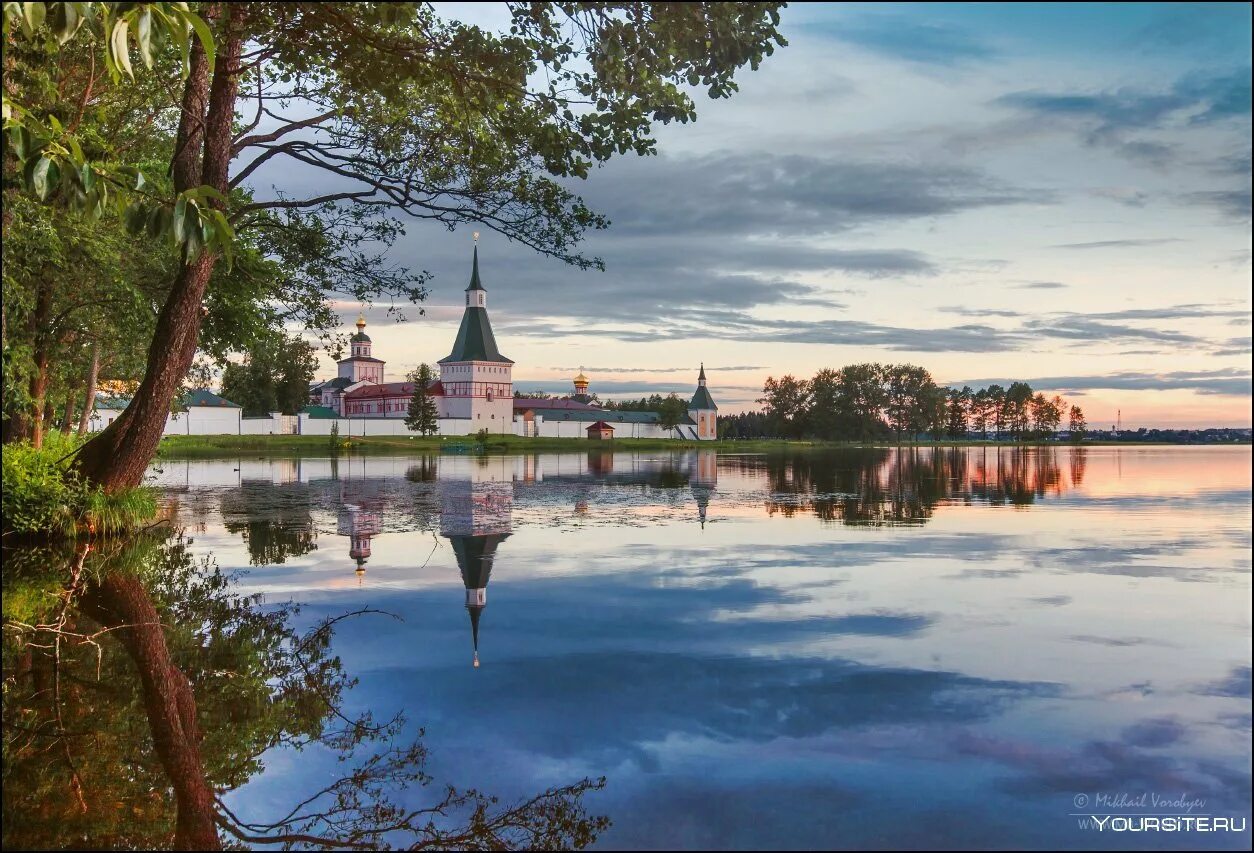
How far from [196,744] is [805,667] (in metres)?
4.03

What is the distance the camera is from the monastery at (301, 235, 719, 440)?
117375mm

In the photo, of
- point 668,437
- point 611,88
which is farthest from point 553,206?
point 668,437

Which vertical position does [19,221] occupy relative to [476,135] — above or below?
below

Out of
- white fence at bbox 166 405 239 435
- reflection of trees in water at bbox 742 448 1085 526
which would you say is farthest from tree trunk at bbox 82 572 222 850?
white fence at bbox 166 405 239 435

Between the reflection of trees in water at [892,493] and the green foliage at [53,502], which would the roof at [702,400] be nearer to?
the reflection of trees in water at [892,493]

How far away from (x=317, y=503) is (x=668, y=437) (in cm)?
11496

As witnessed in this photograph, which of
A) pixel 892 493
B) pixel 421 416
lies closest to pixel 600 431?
pixel 421 416

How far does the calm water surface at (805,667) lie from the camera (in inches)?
172

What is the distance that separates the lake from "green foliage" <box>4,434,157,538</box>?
176 cm

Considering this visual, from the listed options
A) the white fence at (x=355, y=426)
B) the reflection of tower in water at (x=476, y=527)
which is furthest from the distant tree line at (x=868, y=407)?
the reflection of tower in water at (x=476, y=527)

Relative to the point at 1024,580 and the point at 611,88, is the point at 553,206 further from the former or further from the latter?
the point at 1024,580

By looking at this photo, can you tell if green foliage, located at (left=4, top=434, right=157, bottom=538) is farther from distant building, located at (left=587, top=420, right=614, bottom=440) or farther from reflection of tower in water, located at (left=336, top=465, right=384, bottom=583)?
distant building, located at (left=587, top=420, right=614, bottom=440)

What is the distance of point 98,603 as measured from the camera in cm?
865

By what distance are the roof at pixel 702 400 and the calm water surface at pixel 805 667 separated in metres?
133
